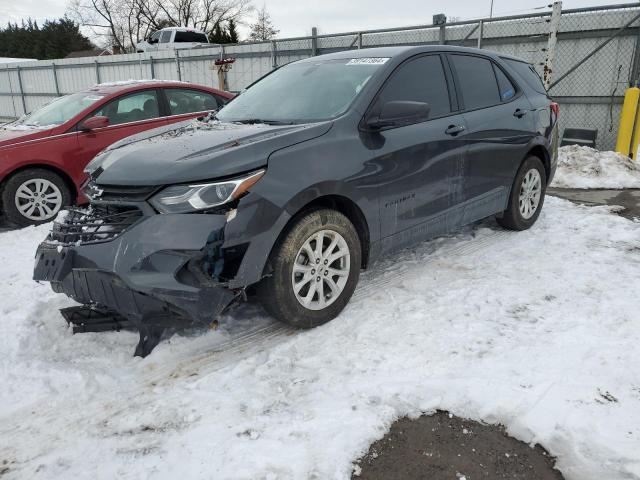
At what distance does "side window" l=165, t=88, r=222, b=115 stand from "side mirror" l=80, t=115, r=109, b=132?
1.01m

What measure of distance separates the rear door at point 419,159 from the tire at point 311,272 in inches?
15.0

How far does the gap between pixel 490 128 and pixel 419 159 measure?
1.08 m

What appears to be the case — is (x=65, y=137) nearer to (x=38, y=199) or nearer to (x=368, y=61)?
(x=38, y=199)

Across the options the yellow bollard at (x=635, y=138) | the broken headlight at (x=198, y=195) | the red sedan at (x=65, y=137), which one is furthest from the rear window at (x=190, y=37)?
the broken headlight at (x=198, y=195)

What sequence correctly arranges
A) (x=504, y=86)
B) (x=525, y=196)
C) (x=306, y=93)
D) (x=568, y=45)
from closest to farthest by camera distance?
(x=306, y=93) < (x=504, y=86) < (x=525, y=196) < (x=568, y=45)

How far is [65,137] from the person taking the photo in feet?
19.2

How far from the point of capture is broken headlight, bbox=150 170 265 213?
263 centimetres

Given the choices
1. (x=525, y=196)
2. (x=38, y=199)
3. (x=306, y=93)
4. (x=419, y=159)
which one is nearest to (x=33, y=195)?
(x=38, y=199)

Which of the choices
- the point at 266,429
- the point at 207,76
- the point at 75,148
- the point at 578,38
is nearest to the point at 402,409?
the point at 266,429

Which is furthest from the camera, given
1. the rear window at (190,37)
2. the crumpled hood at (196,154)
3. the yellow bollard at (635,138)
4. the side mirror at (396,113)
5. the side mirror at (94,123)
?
the rear window at (190,37)

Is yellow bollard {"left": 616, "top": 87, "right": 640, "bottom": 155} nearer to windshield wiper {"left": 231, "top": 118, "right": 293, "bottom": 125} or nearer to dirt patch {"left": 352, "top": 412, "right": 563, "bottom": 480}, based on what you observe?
windshield wiper {"left": 231, "top": 118, "right": 293, "bottom": 125}

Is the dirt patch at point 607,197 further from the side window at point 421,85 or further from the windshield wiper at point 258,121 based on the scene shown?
the windshield wiper at point 258,121

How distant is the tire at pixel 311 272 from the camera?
293 cm

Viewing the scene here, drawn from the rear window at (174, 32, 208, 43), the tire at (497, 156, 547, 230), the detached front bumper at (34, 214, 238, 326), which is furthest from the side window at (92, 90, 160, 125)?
the rear window at (174, 32, 208, 43)
